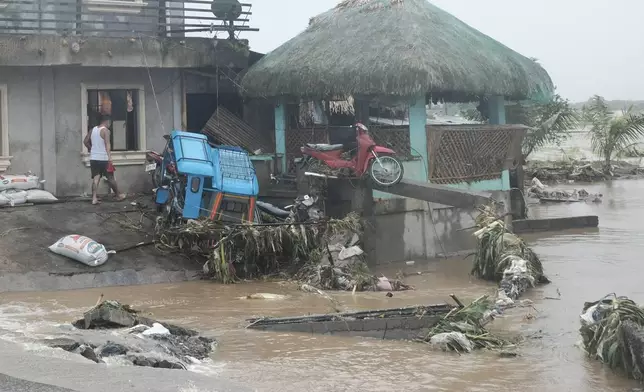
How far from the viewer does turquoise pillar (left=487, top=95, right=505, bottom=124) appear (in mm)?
16734

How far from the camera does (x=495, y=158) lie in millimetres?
16016

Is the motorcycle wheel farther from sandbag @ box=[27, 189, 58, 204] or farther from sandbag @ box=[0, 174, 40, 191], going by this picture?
sandbag @ box=[0, 174, 40, 191]

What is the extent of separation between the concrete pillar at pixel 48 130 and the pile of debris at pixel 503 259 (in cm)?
790

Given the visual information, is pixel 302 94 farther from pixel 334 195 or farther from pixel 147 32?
pixel 147 32

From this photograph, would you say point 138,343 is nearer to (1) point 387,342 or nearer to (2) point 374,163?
(1) point 387,342

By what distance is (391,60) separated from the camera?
14195mm

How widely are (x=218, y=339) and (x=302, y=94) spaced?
7.61 meters

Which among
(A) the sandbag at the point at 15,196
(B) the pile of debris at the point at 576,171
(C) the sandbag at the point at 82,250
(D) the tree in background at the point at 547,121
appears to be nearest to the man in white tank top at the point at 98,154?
(A) the sandbag at the point at 15,196

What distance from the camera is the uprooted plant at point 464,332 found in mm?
8141

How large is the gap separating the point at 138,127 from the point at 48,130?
5.63 feet

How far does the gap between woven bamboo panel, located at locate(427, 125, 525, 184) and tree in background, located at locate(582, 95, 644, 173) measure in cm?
1492

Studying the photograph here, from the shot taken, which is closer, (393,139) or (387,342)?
(387,342)

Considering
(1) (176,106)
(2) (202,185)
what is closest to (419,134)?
(2) (202,185)

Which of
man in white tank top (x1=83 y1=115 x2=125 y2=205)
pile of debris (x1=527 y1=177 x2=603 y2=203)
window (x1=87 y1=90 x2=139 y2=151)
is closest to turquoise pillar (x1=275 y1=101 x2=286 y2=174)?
window (x1=87 y1=90 x2=139 y2=151)
